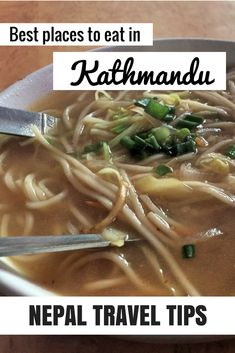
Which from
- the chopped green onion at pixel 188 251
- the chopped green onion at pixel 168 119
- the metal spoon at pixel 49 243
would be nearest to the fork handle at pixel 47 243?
the metal spoon at pixel 49 243

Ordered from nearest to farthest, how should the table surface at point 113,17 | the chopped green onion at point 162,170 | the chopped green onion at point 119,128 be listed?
the chopped green onion at point 162,170 < the chopped green onion at point 119,128 < the table surface at point 113,17

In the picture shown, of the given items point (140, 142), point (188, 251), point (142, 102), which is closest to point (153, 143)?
point (140, 142)

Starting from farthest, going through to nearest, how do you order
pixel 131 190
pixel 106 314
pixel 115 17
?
pixel 115 17 → pixel 131 190 → pixel 106 314

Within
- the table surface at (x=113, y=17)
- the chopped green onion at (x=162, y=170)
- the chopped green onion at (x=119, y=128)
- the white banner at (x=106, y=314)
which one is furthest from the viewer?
the table surface at (x=113, y=17)

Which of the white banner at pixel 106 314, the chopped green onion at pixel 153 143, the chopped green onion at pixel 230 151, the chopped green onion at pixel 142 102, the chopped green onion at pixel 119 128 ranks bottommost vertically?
the white banner at pixel 106 314

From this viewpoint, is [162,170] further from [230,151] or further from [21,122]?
[21,122]

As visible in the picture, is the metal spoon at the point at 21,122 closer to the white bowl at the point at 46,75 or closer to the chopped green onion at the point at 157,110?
the white bowl at the point at 46,75
